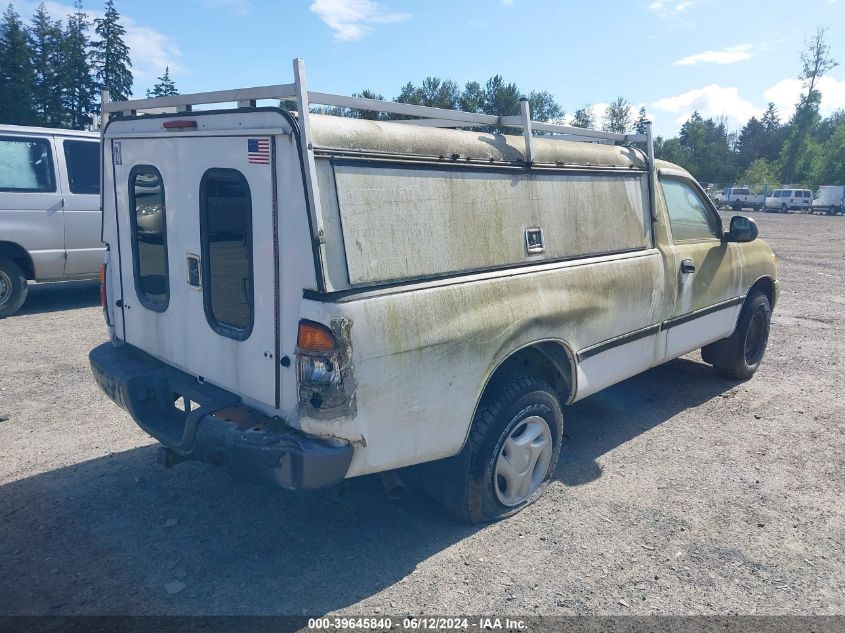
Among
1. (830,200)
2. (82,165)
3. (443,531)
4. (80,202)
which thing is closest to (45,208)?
(80,202)

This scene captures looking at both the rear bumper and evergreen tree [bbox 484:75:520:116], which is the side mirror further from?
evergreen tree [bbox 484:75:520:116]

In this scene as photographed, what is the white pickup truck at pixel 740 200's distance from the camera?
47.9 m

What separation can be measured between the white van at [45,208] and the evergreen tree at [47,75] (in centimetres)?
3281

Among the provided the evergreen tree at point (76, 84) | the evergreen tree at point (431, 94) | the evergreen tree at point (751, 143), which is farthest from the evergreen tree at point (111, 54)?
the evergreen tree at point (751, 143)

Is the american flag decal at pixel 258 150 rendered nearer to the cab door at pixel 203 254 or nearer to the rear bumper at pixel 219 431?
the cab door at pixel 203 254

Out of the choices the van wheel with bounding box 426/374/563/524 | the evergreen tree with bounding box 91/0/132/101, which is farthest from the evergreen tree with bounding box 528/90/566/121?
the van wheel with bounding box 426/374/563/524

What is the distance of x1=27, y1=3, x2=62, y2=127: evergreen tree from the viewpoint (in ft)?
122

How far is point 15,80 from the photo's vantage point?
35219mm

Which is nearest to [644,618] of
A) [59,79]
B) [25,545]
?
[25,545]

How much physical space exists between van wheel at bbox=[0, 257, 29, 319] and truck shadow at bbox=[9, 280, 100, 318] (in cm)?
17

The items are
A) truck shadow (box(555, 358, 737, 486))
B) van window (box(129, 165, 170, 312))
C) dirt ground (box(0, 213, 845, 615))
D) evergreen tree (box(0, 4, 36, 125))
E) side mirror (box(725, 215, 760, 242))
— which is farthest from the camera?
evergreen tree (box(0, 4, 36, 125))

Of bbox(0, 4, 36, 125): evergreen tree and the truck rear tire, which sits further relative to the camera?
bbox(0, 4, 36, 125): evergreen tree

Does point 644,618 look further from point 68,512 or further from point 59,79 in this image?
point 59,79

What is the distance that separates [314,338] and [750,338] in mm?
5217
